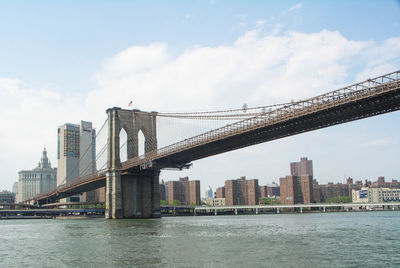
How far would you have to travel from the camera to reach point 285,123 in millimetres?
49906

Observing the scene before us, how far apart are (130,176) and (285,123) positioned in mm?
33011

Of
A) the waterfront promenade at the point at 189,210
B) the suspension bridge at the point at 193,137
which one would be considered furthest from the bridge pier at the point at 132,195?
the waterfront promenade at the point at 189,210

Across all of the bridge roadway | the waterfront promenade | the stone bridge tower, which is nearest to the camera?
the bridge roadway

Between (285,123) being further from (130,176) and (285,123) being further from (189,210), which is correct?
(189,210)

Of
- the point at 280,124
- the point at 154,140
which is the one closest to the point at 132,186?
the point at 154,140

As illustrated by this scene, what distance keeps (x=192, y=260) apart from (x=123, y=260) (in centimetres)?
371

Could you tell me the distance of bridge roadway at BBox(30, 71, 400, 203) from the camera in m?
41.0

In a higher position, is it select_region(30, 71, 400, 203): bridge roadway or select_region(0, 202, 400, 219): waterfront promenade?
select_region(30, 71, 400, 203): bridge roadway

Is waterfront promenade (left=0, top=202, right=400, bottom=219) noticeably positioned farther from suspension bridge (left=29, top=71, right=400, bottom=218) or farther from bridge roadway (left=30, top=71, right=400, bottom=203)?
bridge roadway (left=30, top=71, right=400, bottom=203)

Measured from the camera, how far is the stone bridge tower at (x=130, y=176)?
72062 millimetres

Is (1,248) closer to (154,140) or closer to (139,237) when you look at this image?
(139,237)

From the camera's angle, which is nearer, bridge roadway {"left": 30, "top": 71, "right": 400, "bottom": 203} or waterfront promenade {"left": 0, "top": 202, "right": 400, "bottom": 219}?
bridge roadway {"left": 30, "top": 71, "right": 400, "bottom": 203}

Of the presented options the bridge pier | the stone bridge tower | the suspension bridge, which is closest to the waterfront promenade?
the suspension bridge

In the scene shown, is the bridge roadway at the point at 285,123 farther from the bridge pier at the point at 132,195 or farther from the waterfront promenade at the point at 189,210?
the waterfront promenade at the point at 189,210
